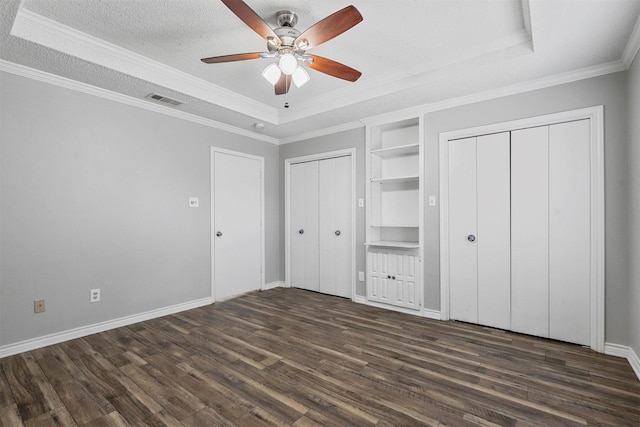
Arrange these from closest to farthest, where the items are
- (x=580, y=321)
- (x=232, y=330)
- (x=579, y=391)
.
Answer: (x=579, y=391)
(x=580, y=321)
(x=232, y=330)

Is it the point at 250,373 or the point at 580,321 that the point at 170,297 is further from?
the point at 580,321

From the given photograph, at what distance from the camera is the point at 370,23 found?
229cm

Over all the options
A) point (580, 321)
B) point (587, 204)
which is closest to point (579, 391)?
point (580, 321)

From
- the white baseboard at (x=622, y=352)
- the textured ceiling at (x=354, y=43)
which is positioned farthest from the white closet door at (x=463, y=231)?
the white baseboard at (x=622, y=352)

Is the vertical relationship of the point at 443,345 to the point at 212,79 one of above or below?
below

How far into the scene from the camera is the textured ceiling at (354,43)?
2064mm

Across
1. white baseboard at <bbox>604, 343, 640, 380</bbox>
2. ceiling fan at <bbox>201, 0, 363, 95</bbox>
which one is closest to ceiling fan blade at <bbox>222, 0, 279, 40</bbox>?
ceiling fan at <bbox>201, 0, 363, 95</bbox>

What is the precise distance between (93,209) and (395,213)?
345cm

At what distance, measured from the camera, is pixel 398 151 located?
3.89m

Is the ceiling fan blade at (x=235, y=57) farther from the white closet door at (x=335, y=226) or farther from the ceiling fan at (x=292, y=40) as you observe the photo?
the white closet door at (x=335, y=226)

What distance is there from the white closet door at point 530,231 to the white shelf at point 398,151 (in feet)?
3.44

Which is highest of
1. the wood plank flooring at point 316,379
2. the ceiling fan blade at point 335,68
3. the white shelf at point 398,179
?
the ceiling fan blade at point 335,68

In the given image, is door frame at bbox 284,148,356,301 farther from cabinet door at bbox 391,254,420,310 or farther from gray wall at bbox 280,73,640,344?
gray wall at bbox 280,73,640,344

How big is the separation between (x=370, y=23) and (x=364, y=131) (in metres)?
1.84
